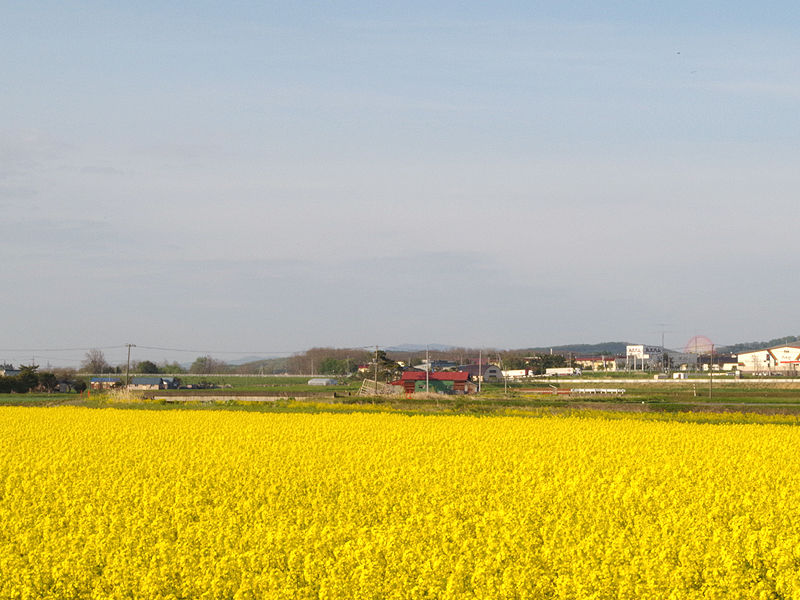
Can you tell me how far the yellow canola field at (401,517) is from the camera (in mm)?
10352

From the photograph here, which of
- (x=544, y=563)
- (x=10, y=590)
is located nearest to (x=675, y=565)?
(x=544, y=563)

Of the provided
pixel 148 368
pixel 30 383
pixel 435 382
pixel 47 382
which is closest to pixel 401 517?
pixel 435 382

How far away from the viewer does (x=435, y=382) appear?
3679 inches

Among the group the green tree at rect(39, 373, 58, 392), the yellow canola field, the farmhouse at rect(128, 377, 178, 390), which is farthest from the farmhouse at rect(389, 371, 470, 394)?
Answer: the yellow canola field

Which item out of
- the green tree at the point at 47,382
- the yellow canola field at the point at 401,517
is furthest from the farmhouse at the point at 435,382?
the yellow canola field at the point at 401,517

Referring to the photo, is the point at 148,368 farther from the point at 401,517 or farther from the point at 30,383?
the point at 401,517

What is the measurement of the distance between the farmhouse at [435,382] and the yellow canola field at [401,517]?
6217 cm

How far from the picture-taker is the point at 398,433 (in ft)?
99.3

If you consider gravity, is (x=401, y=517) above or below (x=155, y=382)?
below

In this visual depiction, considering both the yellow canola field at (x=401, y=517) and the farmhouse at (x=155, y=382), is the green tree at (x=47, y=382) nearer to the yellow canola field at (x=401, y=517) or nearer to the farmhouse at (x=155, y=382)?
the farmhouse at (x=155, y=382)

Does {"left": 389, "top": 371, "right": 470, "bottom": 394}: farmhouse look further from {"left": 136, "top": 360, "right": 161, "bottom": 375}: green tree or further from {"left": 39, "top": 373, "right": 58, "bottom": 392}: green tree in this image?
{"left": 136, "top": 360, "right": 161, "bottom": 375}: green tree

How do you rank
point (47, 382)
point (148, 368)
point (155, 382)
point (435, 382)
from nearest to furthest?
point (435, 382), point (47, 382), point (155, 382), point (148, 368)

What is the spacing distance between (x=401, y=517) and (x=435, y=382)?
7889cm

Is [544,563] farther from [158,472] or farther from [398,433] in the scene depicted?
[398,433]
